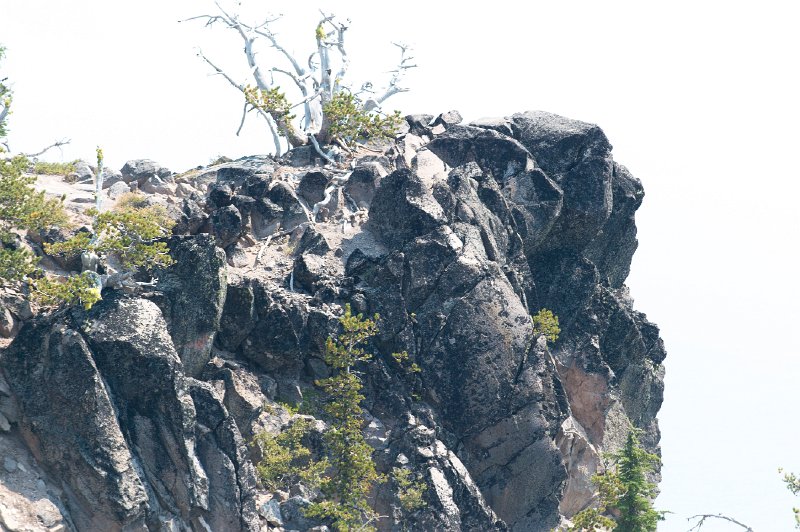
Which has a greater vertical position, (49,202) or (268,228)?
(268,228)

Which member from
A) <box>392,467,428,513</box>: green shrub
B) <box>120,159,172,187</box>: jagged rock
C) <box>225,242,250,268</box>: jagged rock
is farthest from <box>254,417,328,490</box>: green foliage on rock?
<box>120,159,172,187</box>: jagged rock

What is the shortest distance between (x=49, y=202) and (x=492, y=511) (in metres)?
25.8

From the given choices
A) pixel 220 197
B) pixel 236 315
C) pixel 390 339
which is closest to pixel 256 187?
pixel 220 197

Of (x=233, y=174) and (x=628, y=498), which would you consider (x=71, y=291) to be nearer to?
(x=233, y=174)

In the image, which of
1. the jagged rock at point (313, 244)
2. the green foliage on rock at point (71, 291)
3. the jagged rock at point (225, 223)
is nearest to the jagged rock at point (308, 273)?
the jagged rock at point (313, 244)

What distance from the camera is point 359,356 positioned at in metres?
55.9

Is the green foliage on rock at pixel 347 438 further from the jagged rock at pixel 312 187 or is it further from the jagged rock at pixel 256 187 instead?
the jagged rock at pixel 312 187

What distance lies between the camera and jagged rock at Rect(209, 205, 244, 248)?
58.7m

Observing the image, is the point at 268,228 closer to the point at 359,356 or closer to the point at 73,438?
the point at 359,356

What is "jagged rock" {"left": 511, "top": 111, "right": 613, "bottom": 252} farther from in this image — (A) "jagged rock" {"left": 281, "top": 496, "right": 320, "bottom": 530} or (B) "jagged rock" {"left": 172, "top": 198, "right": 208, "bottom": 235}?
(A) "jagged rock" {"left": 281, "top": 496, "right": 320, "bottom": 530}

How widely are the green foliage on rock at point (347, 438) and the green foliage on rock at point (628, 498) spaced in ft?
34.8

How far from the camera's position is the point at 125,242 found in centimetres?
5131

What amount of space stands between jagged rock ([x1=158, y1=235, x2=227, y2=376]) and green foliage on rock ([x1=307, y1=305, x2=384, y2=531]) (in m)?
5.69

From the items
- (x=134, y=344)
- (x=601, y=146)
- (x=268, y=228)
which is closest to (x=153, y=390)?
(x=134, y=344)
